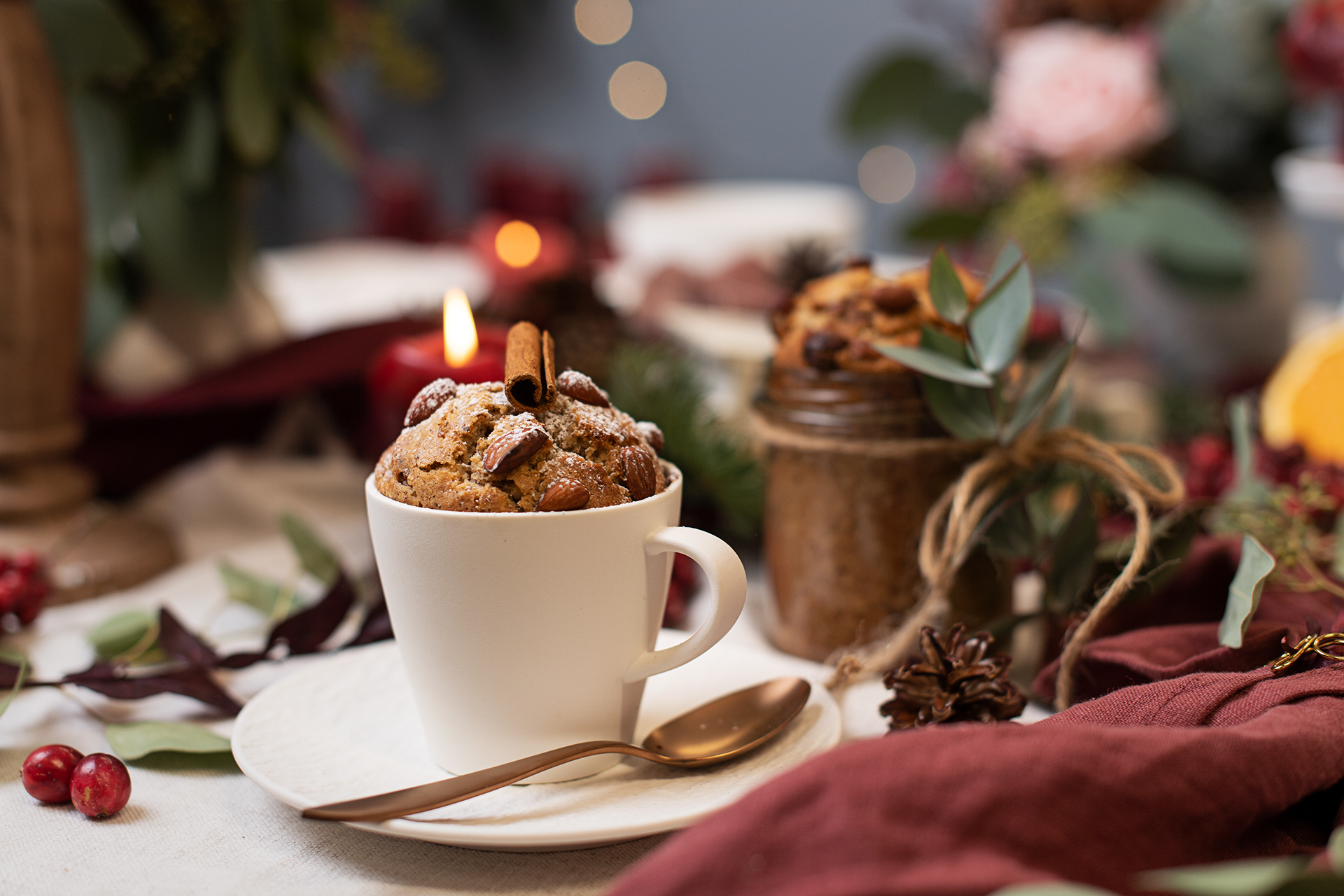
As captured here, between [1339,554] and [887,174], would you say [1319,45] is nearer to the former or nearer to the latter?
[1339,554]

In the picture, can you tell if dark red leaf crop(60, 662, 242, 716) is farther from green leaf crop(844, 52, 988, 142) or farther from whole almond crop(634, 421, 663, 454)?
green leaf crop(844, 52, 988, 142)

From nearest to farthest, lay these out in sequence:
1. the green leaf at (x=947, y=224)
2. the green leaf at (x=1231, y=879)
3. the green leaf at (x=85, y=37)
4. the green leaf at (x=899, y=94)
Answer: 1. the green leaf at (x=1231, y=879)
2. the green leaf at (x=85, y=37)
3. the green leaf at (x=947, y=224)
4. the green leaf at (x=899, y=94)

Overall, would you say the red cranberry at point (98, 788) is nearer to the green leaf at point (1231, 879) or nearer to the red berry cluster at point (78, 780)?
the red berry cluster at point (78, 780)

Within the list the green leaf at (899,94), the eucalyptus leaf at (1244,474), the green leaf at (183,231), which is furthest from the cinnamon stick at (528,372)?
the green leaf at (899,94)

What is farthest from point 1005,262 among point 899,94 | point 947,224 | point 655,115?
point 655,115

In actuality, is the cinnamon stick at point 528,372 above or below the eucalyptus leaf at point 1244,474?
above

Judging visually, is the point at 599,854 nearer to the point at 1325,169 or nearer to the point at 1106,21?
the point at 1325,169
